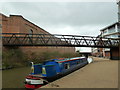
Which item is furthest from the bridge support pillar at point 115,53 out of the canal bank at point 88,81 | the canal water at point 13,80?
the canal water at point 13,80

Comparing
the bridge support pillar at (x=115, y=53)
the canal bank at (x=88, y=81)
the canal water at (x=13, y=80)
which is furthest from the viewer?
the bridge support pillar at (x=115, y=53)

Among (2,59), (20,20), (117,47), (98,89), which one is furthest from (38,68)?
(117,47)

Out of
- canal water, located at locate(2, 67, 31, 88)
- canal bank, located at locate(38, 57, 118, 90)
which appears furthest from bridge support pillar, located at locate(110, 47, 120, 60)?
canal water, located at locate(2, 67, 31, 88)

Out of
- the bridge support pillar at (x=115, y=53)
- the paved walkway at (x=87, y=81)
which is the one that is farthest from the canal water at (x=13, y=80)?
the bridge support pillar at (x=115, y=53)

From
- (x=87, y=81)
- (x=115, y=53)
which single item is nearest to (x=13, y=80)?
→ (x=87, y=81)

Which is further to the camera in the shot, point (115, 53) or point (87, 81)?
point (115, 53)

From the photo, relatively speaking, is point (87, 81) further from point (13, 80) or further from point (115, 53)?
point (115, 53)

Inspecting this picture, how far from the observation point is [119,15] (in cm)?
3919

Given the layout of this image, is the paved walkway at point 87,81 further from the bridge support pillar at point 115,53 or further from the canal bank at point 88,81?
the bridge support pillar at point 115,53

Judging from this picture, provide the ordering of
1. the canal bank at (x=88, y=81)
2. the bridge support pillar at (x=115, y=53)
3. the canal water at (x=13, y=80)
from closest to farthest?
the canal bank at (x=88, y=81) < the canal water at (x=13, y=80) < the bridge support pillar at (x=115, y=53)

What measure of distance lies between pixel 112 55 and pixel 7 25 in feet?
79.6

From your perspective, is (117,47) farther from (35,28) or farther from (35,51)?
(35,28)

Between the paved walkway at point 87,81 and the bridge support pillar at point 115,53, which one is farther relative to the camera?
the bridge support pillar at point 115,53

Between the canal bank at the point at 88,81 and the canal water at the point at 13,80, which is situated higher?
the canal bank at the point at 88,81
